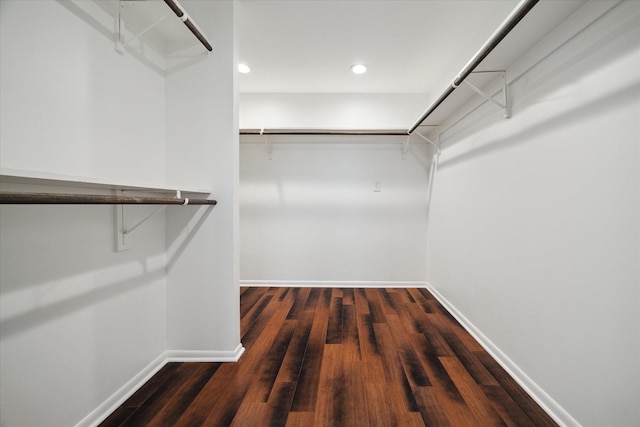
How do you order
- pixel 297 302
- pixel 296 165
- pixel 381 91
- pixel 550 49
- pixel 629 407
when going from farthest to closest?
pixel 296 165, pixel 381 91, pixel 297 302, pixel 550 49, pixel 629 407

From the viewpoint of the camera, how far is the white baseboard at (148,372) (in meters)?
1.34

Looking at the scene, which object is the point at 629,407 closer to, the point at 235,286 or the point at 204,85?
the point at 235,286

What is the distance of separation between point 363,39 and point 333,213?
2005 mm

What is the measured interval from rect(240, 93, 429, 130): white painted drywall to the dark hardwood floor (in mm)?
2315

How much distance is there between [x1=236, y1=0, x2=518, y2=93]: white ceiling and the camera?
1832 mm

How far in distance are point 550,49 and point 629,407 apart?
66.7 inches

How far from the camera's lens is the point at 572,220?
1.26 meters

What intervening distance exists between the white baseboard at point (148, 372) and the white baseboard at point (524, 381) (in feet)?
6.09

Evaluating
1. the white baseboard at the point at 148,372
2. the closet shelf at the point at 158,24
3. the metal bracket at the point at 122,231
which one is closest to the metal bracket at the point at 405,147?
the closet shelf at the point at 158,24

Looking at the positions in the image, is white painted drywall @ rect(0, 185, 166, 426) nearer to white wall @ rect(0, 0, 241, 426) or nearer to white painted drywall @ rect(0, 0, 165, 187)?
white wall @ rect(0, 0, 241, 426)

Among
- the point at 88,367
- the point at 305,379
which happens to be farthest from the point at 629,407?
the point at 88,367

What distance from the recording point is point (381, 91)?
3232mm

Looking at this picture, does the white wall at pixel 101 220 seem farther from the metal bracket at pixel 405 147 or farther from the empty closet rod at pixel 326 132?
the metal bracket at pixel 405 147

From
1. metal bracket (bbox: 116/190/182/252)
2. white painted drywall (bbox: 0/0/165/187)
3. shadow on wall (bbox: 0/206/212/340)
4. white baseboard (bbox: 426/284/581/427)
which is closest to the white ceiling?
white painted drywall (bbox: 0/0/165/187)
